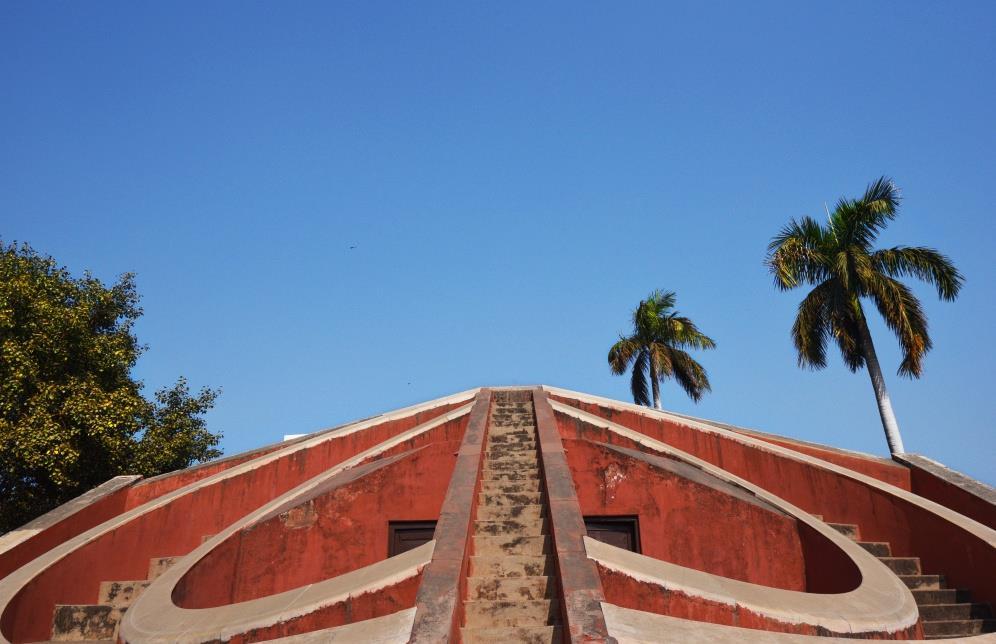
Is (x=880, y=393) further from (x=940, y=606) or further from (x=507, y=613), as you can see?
(x=507, y=613)

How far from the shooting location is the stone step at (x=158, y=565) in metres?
6.52

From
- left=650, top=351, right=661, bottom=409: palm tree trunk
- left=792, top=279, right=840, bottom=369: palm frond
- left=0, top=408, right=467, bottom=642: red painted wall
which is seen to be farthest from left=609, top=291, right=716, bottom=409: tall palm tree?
left=0, top=408, right=467, bottom=642: red painted wall

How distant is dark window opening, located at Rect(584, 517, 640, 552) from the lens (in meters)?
6.63

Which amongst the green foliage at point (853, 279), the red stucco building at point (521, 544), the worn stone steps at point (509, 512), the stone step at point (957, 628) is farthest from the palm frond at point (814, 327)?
the worn stone steps at point (509, 512)

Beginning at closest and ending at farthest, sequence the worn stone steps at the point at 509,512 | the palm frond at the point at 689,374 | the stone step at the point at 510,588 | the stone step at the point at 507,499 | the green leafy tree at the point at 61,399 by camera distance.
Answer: the stone step at the point at 510,588, the worn stone steps at the point at 509,512, the stone step at the point at 507,499, the green leafy tree at the point at 61,399, the palm frond at the point at 689,374

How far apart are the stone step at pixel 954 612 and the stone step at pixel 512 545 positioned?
3241 millimetres

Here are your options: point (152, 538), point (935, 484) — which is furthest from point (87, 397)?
point (935, 484)

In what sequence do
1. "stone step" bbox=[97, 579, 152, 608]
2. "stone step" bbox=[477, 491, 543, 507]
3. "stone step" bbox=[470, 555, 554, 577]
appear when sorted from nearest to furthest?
"stone step" bbox=[470, 555, 554, 577] → "stone step" bbox=[477, 491, 543, 507] → "stone step" bbox=[97, 579, 152, 608]

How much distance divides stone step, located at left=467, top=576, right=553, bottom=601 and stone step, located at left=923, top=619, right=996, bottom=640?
10.5 feet

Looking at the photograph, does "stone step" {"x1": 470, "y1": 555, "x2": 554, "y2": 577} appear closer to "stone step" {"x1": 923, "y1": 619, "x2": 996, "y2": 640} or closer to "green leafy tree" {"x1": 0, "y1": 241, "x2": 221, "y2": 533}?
"stone step" {"x1": 923, "y1": 619, "x2": 996, "y2": 640}

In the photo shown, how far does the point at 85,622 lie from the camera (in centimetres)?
525

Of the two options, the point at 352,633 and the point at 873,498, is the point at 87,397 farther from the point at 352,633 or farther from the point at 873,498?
the point at 873,498

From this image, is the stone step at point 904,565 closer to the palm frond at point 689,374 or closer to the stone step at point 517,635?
the stone step at point 517,635

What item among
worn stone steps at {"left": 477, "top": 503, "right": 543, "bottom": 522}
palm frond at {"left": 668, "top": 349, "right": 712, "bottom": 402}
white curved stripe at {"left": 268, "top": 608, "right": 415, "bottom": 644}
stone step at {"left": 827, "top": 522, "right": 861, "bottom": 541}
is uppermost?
palm frond at {"left": 668, "top": 349, "right": 712, "bottom": 402}
